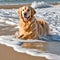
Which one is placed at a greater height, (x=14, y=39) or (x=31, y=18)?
(x=31, y=18)

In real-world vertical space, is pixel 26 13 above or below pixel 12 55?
above

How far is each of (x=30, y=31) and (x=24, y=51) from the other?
1.52 metres

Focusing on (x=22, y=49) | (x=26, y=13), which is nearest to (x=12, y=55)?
(x=22, y=49)

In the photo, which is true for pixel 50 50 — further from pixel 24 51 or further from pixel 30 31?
pixel 30 31

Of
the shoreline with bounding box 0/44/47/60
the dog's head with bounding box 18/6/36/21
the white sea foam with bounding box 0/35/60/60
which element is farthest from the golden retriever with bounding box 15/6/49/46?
the shoreline with bounding box 0/44/47/60

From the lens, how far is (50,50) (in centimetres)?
499

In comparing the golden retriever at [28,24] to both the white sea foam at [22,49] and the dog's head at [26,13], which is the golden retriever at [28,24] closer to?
the dog's head at [26,13]

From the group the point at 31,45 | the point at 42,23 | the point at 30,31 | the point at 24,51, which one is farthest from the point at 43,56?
the point at 42,23

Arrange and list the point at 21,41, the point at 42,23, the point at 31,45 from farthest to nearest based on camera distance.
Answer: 1. the point at 42,23
2. the point at 21,41
3. the point at 31,45

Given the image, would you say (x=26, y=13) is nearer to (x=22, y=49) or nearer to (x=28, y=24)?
(x=28, y=24)

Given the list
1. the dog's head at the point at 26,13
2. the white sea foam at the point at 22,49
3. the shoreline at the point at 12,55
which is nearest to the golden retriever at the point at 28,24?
the dog's head at the point at 26,13

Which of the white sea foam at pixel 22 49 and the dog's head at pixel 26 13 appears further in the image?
the dog's head at pixel 26 13

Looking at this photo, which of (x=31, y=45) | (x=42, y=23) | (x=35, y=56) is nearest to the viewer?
(x=35, y=56)

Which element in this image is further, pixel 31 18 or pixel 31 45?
pixel 31 18
